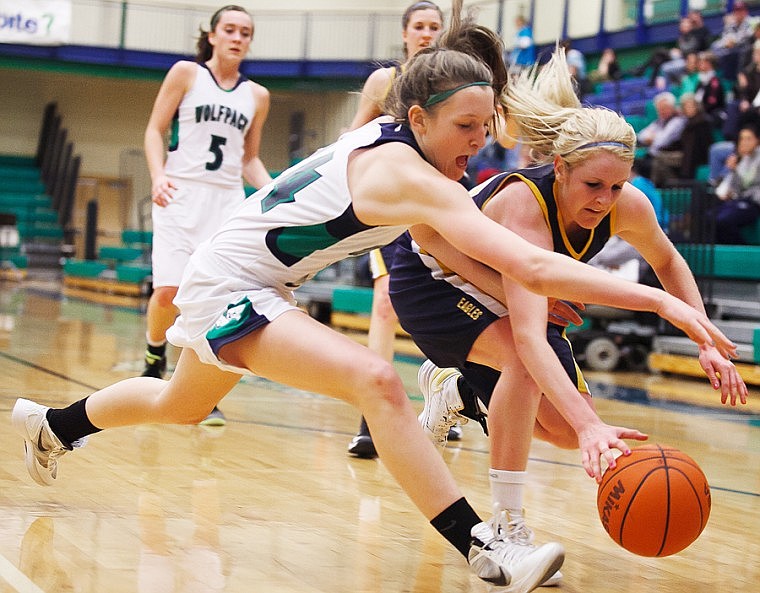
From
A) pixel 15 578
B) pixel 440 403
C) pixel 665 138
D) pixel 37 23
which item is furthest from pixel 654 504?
pixel 37 23

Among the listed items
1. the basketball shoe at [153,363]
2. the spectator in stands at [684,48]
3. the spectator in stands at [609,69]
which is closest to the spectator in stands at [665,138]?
the spectator in stands at [684,48]

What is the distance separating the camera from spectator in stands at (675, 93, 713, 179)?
35.4 feet

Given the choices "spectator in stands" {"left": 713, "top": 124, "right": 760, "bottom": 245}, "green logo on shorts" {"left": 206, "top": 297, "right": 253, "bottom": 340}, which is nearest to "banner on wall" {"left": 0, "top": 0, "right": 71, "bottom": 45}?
"spectator in stands" {"left": 713, "top": 124, "right": 760, "bottom": 245}

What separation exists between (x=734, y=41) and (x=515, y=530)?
1049 cm

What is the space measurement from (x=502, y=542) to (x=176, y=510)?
3.78 ft

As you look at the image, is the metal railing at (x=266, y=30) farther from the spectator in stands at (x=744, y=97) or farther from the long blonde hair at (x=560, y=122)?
the long blonde hair at (x=560, y=122)

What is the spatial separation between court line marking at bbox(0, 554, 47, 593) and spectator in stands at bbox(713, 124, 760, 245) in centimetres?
747

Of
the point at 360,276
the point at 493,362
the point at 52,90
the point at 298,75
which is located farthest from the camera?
the point at 52,90

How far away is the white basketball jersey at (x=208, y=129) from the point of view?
18.1 ft

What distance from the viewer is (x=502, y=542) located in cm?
262

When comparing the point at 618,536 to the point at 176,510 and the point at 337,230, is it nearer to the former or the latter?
the point at 337,230

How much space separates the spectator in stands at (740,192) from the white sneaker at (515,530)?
6779 mm

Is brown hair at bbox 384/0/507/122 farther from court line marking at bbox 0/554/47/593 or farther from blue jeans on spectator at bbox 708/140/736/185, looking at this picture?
blue jeans on spectator at bbox 708/140/736/185

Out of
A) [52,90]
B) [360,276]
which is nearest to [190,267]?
[360,276]
